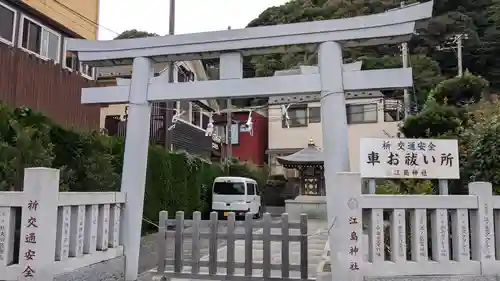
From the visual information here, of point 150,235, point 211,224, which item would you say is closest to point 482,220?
point 211,224

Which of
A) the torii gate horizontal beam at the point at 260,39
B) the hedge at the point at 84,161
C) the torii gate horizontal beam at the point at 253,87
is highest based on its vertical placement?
the torii gate horizontal beam at the point at 260,39

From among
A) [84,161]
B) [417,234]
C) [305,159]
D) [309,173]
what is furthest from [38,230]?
[309,173]

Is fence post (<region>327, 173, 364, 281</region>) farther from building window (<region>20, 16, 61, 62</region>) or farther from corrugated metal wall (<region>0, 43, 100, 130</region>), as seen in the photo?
building window (<region>20, 16, 61, 62</region>)

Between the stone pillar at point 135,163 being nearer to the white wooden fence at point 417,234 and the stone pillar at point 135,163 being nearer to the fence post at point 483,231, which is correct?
the white wooden fence at point 417,234

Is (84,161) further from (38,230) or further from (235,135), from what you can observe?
(235,135)

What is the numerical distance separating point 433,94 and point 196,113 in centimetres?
1368

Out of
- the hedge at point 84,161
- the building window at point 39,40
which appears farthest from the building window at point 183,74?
the building window at point 39,40

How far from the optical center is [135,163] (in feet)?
23.0

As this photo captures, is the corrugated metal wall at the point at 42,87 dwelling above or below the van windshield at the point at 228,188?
above

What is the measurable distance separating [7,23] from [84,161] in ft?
16.9

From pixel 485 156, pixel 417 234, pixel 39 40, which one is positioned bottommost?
pixel 417 234

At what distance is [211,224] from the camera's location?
7.93 meters

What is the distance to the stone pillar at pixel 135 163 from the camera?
271 inches

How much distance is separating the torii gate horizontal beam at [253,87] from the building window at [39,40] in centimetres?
686
